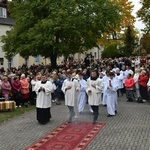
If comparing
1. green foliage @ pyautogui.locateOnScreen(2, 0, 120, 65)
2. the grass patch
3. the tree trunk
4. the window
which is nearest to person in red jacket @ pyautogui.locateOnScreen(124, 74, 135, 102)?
the grass patch

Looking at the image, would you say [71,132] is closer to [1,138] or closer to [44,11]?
[1,138]

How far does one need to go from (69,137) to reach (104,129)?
1.60 meters

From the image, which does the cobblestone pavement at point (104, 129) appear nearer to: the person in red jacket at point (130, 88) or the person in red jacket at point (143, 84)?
the person in red jacket at point (143, 84)

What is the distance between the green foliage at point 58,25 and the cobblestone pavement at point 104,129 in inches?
510

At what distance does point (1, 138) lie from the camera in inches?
433

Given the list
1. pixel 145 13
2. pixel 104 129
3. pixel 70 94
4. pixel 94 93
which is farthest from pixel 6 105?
pixel 145 13

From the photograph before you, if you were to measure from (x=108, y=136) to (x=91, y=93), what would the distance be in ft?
8.02

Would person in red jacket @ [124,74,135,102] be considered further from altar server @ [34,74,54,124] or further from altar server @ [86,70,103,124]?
altar server @ [34,74,54,124]

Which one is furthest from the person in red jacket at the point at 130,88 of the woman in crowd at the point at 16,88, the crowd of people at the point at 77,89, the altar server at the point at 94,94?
the woman in crowd at the point at 16,88

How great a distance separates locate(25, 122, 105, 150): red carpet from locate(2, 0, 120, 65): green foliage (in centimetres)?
1603

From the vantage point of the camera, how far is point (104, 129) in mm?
11781

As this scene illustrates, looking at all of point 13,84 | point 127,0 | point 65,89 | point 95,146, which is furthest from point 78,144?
point 127,0

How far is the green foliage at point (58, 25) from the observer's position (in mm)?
28078

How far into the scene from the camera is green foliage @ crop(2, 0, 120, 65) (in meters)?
Answer: 28.1
